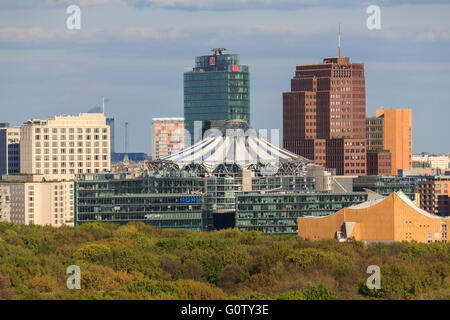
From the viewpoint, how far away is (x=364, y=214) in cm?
15400

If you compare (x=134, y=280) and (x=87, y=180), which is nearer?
(x=134, y=280)

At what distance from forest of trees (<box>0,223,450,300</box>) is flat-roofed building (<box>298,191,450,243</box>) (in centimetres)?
727

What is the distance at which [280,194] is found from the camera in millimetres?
188500

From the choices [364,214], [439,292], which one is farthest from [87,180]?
[439,292]

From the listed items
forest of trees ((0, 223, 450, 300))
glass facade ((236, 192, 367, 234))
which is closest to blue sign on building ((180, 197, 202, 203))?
glass facade ((236, 192, 367, 234))

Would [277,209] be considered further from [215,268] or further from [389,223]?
[215,268]

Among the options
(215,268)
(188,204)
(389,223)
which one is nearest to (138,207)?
(188,204)

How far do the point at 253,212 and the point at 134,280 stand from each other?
68.7 metres

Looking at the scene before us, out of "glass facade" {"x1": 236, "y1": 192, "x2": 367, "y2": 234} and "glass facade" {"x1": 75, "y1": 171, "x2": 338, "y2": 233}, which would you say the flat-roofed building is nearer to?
"glass facade" {"x1": 236, "y1": 192, "x2": 367, "y2": 234}

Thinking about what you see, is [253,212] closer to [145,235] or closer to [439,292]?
[145,235]

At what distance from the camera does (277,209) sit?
188m

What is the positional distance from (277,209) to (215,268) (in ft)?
197
